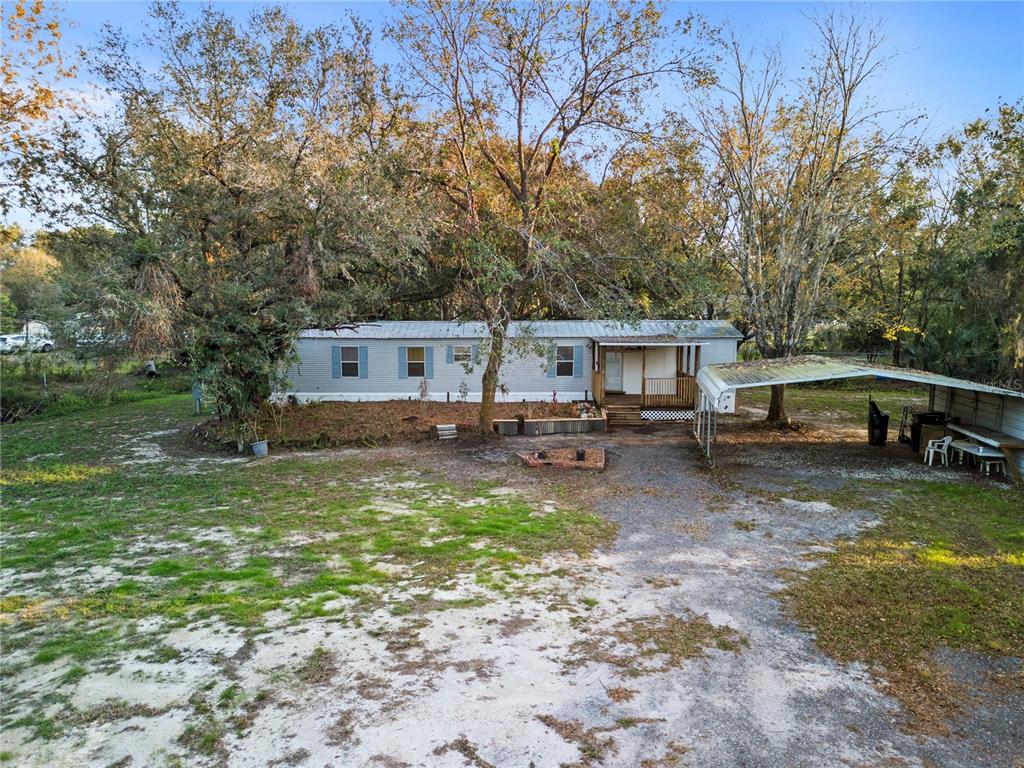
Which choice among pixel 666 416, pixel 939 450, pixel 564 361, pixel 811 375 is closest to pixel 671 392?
pixel 666 416

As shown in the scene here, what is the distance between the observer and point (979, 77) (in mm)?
14070

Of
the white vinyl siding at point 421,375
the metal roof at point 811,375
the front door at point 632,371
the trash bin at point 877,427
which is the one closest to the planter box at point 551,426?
the front door at point 632,371

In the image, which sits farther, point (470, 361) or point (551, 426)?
point (470, 361)

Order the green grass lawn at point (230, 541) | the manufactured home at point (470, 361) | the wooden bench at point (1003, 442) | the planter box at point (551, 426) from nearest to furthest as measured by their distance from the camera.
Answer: the green grass lawn at point (230, 541) < the wooden bench at point (1003, 442) < the planter box at point (551, 426) < the manufactured home at point (470, 361)

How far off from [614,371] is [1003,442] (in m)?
10.4

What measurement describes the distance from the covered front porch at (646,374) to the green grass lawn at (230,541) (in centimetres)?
858

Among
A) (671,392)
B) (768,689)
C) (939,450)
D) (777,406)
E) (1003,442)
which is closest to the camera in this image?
(768,689)

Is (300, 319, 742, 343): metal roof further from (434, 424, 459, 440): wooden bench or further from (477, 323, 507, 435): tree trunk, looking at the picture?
(434, 424, 459, 440): wooden bench

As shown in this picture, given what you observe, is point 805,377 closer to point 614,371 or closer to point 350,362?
point 614,371

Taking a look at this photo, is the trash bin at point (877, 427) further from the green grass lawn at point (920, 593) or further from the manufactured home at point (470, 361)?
the manufactured home at point (470, 361)

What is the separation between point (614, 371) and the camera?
20.0 meters

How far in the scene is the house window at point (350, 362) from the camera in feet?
65.8

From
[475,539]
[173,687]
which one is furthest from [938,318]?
[173,687]

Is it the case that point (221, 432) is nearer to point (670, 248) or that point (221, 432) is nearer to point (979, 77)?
point (670, 248)
